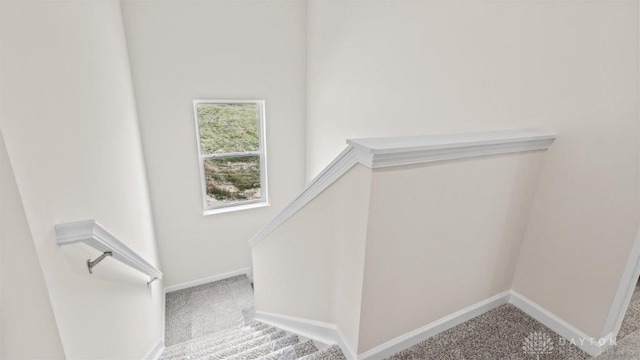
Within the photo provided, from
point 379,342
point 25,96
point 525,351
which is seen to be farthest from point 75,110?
point 525,351

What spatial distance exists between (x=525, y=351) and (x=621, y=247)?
65cm

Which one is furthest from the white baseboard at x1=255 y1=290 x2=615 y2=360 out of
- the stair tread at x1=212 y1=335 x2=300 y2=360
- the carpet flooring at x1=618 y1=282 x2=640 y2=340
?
the stair tread at x1=212 y1=335 x2=300 y2=360

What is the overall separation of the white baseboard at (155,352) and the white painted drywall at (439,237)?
5.65 feet

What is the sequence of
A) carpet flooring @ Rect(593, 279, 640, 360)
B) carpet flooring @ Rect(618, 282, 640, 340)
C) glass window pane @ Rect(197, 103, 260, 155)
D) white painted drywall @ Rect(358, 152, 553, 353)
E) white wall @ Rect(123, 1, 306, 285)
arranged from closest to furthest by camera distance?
1. white painted drywall @ Rect(358, 152, 553, 353)
2. carpet flooring @ Rect(593, 279, 640, 360)
3. carpet flooring @ Rect(618, 282, 640, 340)
4. white wall @ Rect(123, 1, 306, 285)
5. glass window pane @ Rect(197, 103, 260, 155)

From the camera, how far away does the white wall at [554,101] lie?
47.2 inches

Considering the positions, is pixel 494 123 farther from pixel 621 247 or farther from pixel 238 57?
pixel 238 57

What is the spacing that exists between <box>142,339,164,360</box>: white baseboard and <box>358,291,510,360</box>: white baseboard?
1.66 m

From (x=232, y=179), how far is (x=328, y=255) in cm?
277

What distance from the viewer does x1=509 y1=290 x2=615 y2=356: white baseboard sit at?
1415 mm

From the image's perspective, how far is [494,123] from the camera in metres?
1.69

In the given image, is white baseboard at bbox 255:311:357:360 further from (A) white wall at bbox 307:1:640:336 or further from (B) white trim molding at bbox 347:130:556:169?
(A) white wall at bbox 307:1:640:336

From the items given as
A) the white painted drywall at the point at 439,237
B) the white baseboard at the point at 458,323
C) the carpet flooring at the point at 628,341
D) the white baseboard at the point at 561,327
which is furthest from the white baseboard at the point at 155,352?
the carpet flooring at the point at 628,341

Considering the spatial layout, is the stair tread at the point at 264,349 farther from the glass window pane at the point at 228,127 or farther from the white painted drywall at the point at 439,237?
the glass window pane at the point at 228,127

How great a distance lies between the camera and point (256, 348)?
206cm
